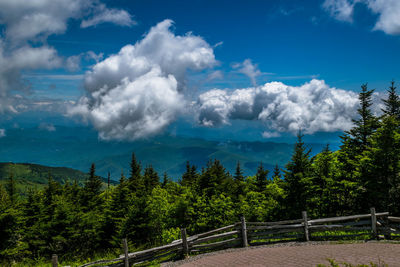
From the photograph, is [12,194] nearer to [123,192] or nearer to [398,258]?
[123,192]

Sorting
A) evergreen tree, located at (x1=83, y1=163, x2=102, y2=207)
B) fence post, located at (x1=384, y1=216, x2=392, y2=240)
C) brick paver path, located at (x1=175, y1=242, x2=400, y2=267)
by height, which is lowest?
brick paver path, located at (x1=175, y1=242, x2=400, y2=267)

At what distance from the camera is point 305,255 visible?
37.4ft

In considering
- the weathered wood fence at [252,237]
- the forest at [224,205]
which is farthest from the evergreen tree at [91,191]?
the weathered wood fence at [252,237]

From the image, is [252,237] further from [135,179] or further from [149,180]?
[149,180]

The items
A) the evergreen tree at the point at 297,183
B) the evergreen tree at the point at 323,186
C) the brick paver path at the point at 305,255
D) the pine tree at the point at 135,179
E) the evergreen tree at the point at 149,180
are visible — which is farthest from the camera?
the evergreen tree at the point at 149,180

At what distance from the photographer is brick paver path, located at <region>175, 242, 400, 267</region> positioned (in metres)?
10.4

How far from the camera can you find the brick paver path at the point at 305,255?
1039 centimetres

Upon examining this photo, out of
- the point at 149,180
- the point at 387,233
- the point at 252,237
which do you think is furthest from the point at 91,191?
the point at 387,233

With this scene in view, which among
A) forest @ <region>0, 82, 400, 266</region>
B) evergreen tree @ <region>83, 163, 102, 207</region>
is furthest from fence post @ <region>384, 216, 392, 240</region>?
evergreen tree @ <region>83, 163, 102, 207</region>

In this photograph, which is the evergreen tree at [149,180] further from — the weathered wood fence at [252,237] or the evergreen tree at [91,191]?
the weathered wood fence at [252,237]

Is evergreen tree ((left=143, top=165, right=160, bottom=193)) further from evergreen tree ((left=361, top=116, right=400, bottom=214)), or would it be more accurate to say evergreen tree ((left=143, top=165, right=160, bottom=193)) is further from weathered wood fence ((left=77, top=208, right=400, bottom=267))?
evergreen tree ((left=361, top=116, right=400, bottom=214))

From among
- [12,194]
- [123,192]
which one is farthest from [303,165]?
[12,194]

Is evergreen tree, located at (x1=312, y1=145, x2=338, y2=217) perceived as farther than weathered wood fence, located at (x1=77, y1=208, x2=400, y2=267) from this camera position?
Yes

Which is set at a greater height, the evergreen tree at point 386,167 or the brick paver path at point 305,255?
the evergreen tree at point 386,167
